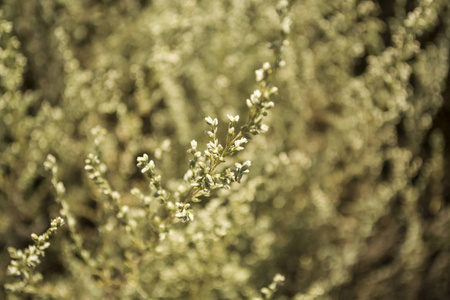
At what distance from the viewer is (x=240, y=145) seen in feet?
5.84

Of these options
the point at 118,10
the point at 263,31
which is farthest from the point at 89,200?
the point at 263,31

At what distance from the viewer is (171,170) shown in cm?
189

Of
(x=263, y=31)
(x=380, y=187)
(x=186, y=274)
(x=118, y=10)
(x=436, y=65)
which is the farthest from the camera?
(x=118, y=10)

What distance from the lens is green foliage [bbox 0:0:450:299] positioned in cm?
158

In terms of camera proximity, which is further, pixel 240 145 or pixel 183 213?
pixel 240 145

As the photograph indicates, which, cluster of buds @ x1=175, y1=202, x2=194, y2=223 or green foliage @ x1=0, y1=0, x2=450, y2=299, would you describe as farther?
green foliage @ x1=0, y1=0, x2=450, y2=299

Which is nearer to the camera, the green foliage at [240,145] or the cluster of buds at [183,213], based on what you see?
the cluster of buds at [183,213]

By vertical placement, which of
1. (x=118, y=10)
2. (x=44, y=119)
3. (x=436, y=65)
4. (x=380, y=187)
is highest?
(x=118, y=10)

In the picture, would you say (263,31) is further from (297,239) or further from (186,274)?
(186,274)

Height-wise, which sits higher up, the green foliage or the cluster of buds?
the green foliage

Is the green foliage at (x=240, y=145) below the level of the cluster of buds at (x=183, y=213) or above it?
above

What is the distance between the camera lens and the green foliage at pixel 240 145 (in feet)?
5.19

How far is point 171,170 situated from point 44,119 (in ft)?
1.91

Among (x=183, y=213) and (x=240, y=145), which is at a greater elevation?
(x=240, y=145)
